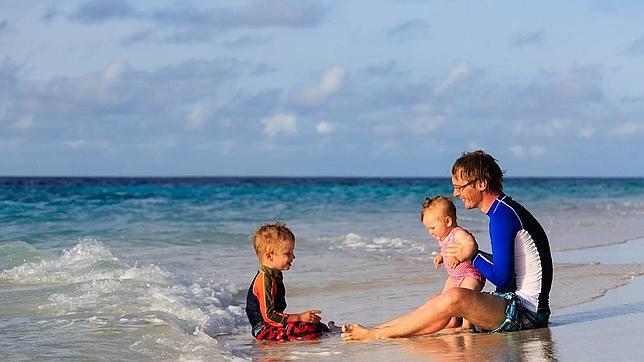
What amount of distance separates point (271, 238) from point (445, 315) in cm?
137

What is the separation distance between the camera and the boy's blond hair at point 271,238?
6594 millimetres

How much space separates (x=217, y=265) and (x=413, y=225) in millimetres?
8262

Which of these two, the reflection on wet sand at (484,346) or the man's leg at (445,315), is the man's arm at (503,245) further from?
the reflection on wet sand at (484,346)

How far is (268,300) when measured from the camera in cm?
661

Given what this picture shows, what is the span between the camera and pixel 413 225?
62.3 ft

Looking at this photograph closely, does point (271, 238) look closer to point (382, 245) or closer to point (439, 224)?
point (439, 224)

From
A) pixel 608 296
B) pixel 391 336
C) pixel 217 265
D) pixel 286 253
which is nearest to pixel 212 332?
pixel 286 253

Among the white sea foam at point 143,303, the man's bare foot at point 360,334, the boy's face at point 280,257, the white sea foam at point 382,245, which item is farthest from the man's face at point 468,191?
the white sea foam at point 382,245

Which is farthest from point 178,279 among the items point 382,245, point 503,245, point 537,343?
point 382,245

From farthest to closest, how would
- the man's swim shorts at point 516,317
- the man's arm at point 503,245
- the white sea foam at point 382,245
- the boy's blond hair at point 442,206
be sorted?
the white sea foam at point 382,245 → the boy's blond hair at point 442,206 → the man's swim shorts at point 516,317 → the man's arm at point 503,245

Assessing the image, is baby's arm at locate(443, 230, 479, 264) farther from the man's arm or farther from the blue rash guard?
the man's arm

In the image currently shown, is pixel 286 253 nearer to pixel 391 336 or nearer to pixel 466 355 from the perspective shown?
pixel 391 336

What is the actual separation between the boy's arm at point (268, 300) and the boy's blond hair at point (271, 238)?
7.2 inches

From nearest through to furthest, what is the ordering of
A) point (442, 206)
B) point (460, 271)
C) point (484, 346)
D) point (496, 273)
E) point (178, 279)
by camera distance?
point (484, 346) < point (496, 273) < point (460, 271) < point (442, 206) < point (178, 279)
